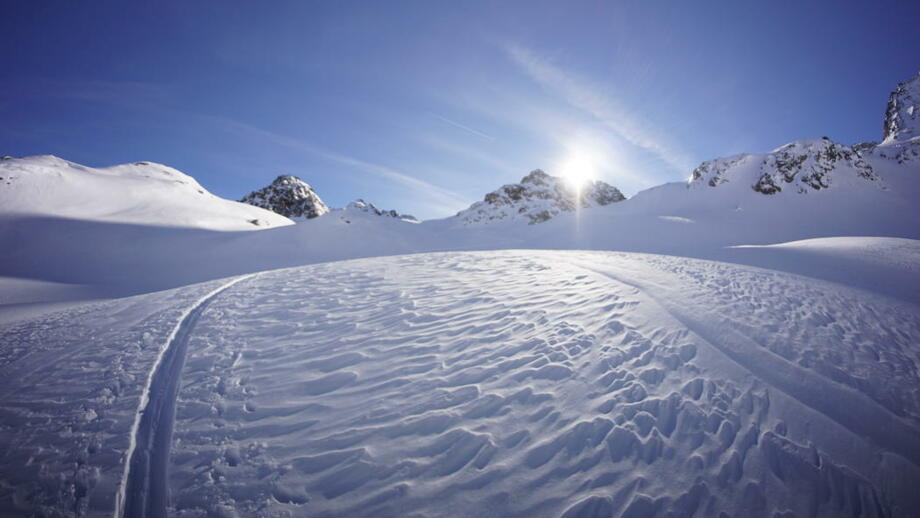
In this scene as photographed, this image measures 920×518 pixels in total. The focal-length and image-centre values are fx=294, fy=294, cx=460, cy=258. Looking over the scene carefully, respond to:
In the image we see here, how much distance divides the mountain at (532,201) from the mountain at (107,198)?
136 ft

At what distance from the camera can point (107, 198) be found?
25844 mm

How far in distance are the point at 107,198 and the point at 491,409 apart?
128 feet

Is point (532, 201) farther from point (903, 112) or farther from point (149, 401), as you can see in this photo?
point (149, 401)

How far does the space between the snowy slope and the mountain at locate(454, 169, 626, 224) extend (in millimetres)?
49099

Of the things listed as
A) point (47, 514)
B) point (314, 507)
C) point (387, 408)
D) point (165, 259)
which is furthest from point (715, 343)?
point (165, 259)

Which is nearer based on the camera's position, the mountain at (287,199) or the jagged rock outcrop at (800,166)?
the jagged rock outcrop at (800,166)

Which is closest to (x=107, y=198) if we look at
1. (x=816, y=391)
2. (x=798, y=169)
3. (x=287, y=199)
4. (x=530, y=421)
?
(x=530, y=421)

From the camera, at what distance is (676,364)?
4672 millimetres

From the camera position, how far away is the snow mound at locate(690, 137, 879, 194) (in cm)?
2894

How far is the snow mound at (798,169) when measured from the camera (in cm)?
2894

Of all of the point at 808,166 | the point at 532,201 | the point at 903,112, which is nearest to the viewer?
the point at 808,166

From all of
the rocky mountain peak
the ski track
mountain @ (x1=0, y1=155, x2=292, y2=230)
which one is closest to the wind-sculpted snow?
the ski track

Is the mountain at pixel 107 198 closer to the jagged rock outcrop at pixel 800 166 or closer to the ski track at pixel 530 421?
the ski track at pixel 530 421

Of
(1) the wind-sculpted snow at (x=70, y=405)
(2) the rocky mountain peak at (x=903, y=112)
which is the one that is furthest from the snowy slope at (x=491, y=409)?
(2) the rocky mountain peak at (x=903, y=112)
